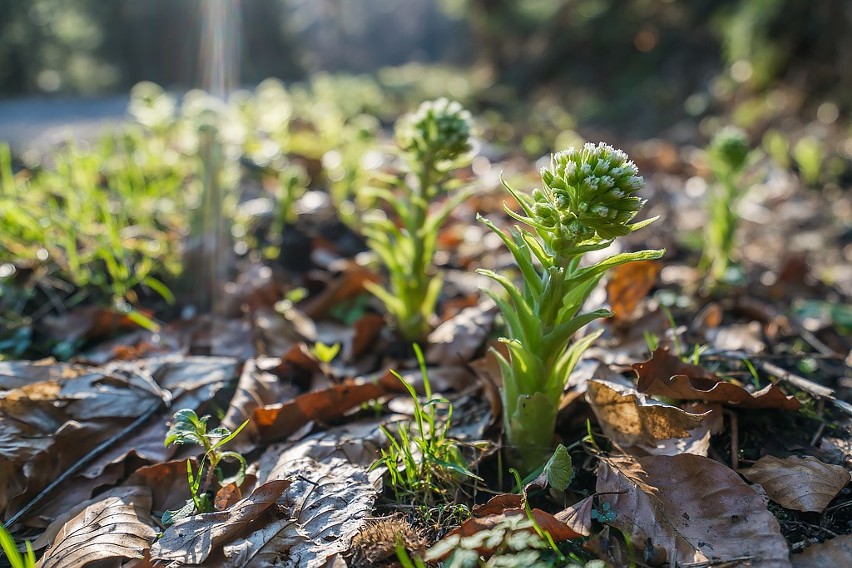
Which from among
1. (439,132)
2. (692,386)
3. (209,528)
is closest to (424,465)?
(209,528)

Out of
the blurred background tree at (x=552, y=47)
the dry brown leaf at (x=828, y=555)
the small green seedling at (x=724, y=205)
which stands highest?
the blurred background tree at (x=552, y=47)

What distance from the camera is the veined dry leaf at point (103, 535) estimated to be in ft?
4.82

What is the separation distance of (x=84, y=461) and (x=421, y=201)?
131cm

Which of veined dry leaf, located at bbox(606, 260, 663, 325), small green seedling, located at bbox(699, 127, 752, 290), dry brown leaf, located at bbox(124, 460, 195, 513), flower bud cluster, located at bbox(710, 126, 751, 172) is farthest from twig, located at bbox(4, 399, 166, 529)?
flower bud cluster, located at bbox(710, 126, 751, 172)

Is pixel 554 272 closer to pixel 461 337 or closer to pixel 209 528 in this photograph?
pixel 461 337

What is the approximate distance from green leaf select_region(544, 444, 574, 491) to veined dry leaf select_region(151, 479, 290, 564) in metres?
0.65

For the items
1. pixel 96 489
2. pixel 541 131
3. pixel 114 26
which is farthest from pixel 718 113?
pixel 114 26

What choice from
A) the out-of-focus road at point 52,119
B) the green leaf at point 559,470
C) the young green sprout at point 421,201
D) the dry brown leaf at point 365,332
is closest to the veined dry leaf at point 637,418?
the green leaf at point 559,470

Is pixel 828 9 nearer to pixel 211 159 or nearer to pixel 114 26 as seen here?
pixel 211 159

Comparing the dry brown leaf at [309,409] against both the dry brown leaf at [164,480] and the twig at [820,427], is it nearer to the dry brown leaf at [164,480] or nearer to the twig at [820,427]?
the dry brown leaf at [164,480]

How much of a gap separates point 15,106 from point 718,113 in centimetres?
1009

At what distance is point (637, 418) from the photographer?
166 cm

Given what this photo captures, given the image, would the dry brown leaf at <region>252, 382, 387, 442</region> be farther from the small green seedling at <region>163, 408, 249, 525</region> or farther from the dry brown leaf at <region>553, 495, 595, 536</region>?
the dry brown leaf at <region>553, 495, 595, 536</region>

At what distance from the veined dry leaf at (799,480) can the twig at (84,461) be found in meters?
1.69
